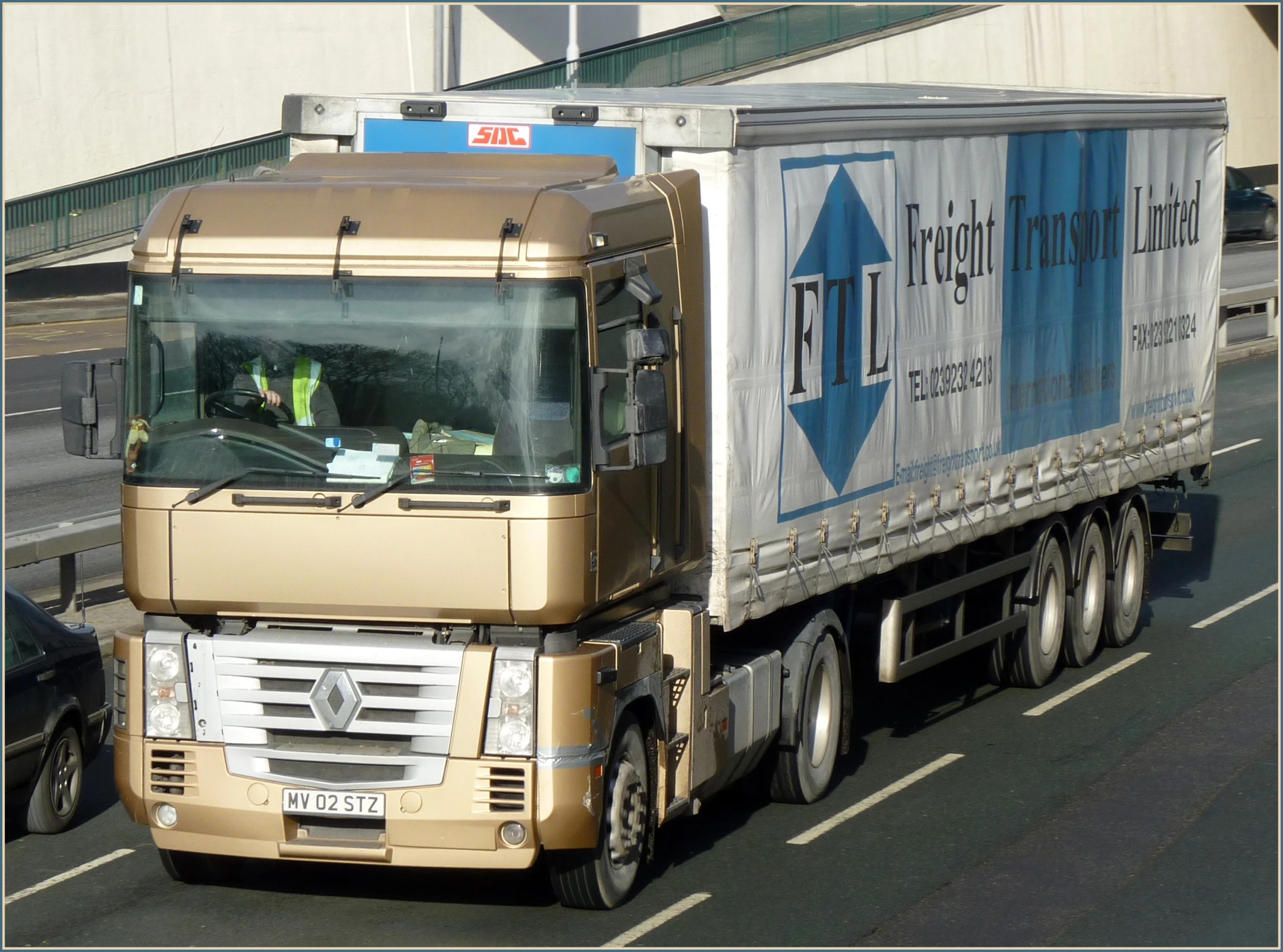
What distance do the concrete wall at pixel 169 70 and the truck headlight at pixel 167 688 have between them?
30.0 meters

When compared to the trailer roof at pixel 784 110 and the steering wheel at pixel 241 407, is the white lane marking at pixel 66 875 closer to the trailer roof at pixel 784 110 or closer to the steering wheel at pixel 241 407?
the steering wheel at pixel 241 407

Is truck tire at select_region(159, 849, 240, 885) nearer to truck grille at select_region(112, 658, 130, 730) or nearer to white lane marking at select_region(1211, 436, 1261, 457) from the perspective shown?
truck grille at select_region(112, 658, 130, 730)

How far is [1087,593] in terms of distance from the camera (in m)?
15.4

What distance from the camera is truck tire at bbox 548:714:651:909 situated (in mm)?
8875

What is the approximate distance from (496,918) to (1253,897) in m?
3.61

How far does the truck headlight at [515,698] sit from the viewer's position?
837 cm

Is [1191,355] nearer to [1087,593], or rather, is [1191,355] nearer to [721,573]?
[1087,593]

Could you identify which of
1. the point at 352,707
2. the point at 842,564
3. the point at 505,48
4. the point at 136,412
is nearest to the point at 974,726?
the point at 842,564

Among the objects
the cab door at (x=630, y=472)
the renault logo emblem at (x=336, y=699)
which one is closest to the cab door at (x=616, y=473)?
the cab door at (x=630, y=472)

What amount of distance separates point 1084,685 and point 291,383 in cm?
789

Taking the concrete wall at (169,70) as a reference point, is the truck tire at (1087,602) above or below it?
below

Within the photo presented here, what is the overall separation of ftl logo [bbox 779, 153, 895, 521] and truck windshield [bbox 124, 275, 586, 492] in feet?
7.69

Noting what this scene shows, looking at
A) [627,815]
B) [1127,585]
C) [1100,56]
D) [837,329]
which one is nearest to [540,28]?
[1100,56]

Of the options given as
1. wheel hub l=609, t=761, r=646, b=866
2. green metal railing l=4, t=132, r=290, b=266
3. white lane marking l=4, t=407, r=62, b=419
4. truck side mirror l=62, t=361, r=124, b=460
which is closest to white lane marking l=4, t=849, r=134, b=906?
truck side mirror l=62, t=361, r=124, b=460
